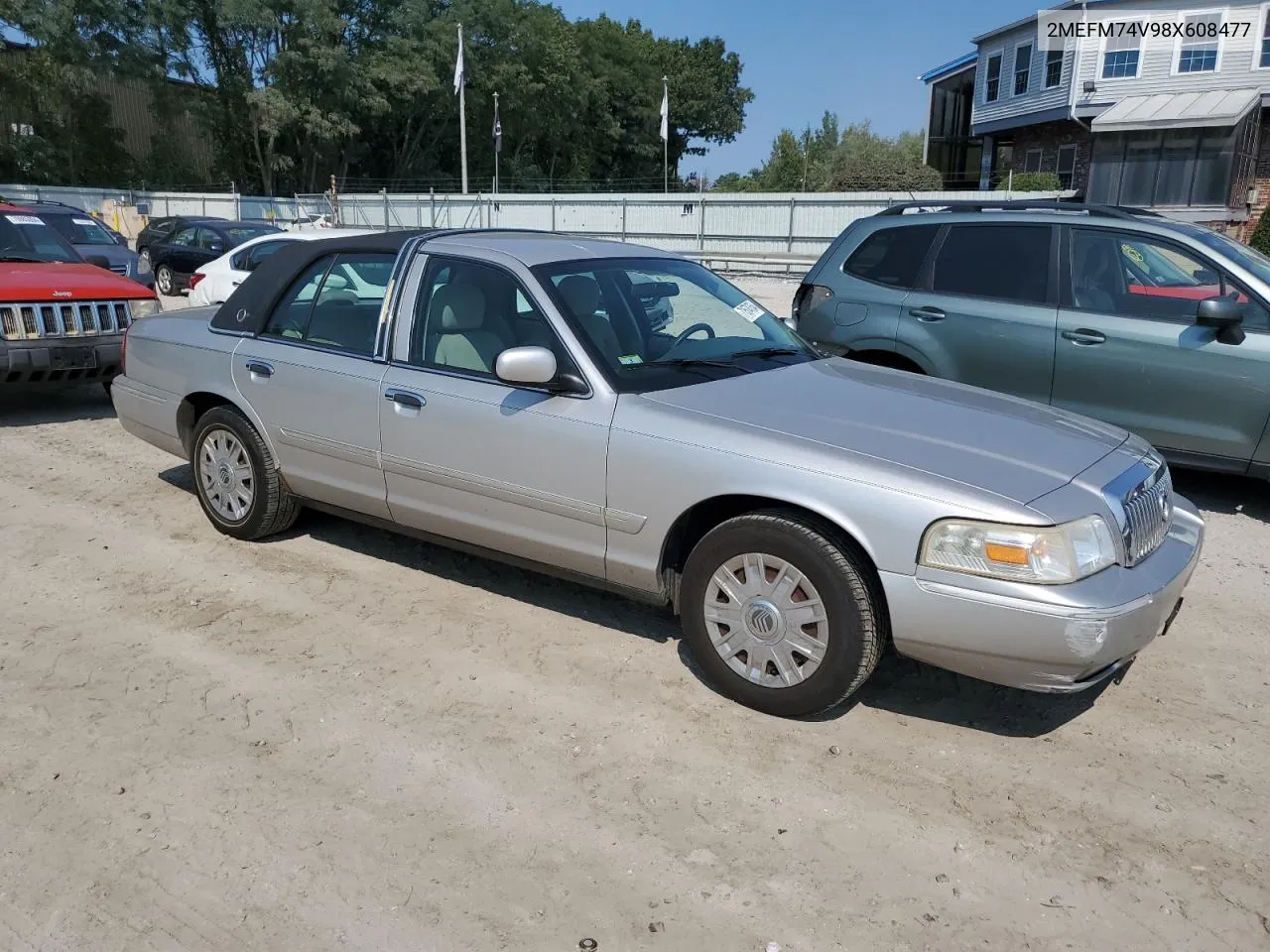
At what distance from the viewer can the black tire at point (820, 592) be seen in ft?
11.2

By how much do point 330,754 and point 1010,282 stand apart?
5225 mm

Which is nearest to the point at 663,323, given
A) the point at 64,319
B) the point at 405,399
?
the point at 405,399

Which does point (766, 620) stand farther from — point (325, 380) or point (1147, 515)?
point (325, 380)

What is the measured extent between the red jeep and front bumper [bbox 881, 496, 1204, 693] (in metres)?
7.03

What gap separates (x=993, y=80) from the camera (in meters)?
37.7

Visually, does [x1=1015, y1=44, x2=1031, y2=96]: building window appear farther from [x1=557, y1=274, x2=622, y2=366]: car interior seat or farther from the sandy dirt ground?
[x1=557, y1=274, x2=622, y2=366]: car interior seat

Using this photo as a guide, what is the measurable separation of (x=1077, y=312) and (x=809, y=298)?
1.86 m

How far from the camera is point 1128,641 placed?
10.8ft

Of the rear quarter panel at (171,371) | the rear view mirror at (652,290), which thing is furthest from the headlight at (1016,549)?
the rear quarter panel at (171,371)

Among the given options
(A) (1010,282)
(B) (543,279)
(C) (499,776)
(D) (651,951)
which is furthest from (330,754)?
(A) (1010,282)

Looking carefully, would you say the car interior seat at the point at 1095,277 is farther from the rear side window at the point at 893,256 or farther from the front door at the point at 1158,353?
the rear side window at the point at 893,256

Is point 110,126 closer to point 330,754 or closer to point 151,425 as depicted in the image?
point 151,425

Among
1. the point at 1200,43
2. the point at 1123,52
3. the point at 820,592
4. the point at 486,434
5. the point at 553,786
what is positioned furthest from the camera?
the point at 1123,52

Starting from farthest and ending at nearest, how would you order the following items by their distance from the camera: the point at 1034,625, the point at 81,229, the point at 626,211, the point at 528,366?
the point at 626,211 → the point at 81,229 → the point at 528,366 → the point at 1034,625
